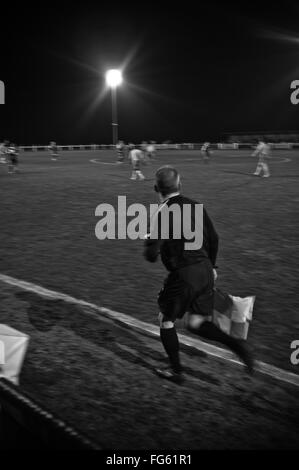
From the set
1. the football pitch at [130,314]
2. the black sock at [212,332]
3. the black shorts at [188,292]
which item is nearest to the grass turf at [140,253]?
the football pitch at [130,314]

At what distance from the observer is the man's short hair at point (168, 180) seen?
136 inches

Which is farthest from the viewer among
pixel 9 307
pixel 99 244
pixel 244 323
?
pixel 99 244

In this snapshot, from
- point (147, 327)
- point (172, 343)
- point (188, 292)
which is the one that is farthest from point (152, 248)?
point (147, 327)

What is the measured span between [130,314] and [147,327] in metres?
0.42

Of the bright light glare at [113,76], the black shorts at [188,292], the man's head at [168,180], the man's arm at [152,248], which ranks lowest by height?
the black shorts at [188,292]

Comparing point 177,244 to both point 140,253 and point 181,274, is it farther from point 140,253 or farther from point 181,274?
point 140,253

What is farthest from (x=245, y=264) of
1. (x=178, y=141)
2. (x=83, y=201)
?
(x=178, y=141)

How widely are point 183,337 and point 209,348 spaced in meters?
0.37

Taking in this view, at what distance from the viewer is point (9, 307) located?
210 inches

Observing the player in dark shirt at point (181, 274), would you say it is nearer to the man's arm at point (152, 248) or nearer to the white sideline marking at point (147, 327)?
the man's arm at point (152, 248)

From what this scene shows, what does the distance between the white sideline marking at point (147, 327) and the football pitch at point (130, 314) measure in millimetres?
142

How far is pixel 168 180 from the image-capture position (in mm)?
3461

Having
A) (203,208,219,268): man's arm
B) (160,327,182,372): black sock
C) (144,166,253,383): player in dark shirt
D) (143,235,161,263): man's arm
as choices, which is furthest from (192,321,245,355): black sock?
(143,235,161,263): man's arm
